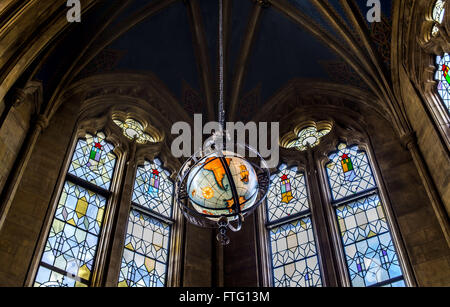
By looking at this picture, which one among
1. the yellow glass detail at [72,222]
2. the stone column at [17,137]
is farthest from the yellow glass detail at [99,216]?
the stone column at [17,137]

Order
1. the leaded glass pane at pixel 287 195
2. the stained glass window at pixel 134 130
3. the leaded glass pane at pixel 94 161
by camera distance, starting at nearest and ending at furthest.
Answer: the leaded glass pane at pixel 94 161 < the leaded glass pane at pixel 287 195 < the stained glass window at pixel 134 130

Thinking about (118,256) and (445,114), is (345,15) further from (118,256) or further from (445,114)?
(118,256)

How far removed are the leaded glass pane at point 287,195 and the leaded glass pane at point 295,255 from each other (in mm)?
334

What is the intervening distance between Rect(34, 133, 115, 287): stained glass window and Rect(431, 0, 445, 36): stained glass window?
656 centimetres

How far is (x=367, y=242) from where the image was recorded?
9.18m

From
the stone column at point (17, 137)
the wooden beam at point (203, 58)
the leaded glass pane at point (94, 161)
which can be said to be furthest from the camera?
the wooden beam at point (203, 58)

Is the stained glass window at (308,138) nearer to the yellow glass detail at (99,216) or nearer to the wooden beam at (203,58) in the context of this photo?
the wooden beam at (203,58)

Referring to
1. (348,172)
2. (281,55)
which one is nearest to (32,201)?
(348,172)

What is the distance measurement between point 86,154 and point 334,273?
5269mm

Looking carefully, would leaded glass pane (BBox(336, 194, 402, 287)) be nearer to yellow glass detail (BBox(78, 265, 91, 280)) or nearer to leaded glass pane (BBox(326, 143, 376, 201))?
leaded glass pane (BBox(326, 143, 376, 201))

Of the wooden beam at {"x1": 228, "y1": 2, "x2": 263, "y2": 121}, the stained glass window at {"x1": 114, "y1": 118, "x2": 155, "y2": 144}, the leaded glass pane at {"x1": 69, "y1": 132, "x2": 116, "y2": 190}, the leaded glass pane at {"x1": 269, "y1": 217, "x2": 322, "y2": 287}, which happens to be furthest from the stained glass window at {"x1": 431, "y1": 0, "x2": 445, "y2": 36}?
the leaded glass pane at {"x1": 69, "y1": 132, "x2": 116, "y2": 190}

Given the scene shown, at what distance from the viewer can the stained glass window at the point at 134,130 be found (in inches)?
452

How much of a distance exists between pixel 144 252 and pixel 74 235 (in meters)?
1.34

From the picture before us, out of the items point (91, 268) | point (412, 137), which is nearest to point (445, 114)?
point (412, 137)
